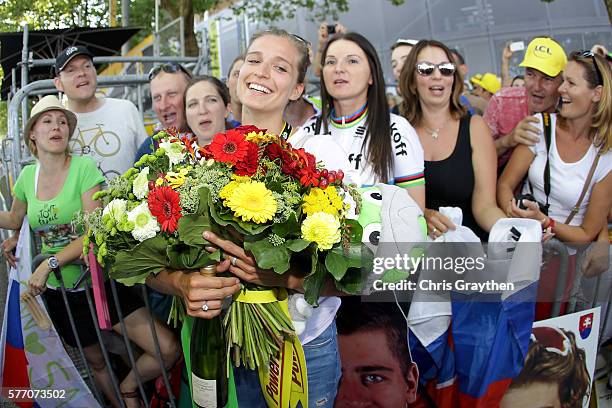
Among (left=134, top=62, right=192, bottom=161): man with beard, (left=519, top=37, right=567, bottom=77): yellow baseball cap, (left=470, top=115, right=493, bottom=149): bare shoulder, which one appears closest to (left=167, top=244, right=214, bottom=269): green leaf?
(left=470, top=115, right=493, bottom=149): bare shoulder

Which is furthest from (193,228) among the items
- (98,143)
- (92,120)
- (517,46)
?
(517,46)

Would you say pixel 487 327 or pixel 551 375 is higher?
pixel 487 327

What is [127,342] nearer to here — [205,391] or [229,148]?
[205,391]

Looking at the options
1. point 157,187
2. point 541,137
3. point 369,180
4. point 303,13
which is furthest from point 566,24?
point 157,187

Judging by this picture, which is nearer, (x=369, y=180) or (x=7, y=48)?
(x=369, y=180)

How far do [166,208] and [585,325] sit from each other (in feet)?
6.44

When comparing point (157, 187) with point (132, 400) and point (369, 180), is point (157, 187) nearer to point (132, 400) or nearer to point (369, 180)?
point (369, 180)

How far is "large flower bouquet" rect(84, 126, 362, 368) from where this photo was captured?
1.80 meters

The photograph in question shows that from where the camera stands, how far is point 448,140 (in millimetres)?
3201

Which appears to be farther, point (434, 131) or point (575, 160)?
point (434, 131)

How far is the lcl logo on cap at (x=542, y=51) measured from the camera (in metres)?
3.77

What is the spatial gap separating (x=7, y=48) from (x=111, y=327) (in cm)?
361

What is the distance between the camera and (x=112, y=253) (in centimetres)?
202

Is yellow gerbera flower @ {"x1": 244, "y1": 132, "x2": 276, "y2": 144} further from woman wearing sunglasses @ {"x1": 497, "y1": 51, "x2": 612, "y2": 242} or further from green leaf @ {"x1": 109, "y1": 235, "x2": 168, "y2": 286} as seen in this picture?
woman wearing sunglasses @ {"x1": 497, "y1": 51, "x2": 612, "y2": 242}
